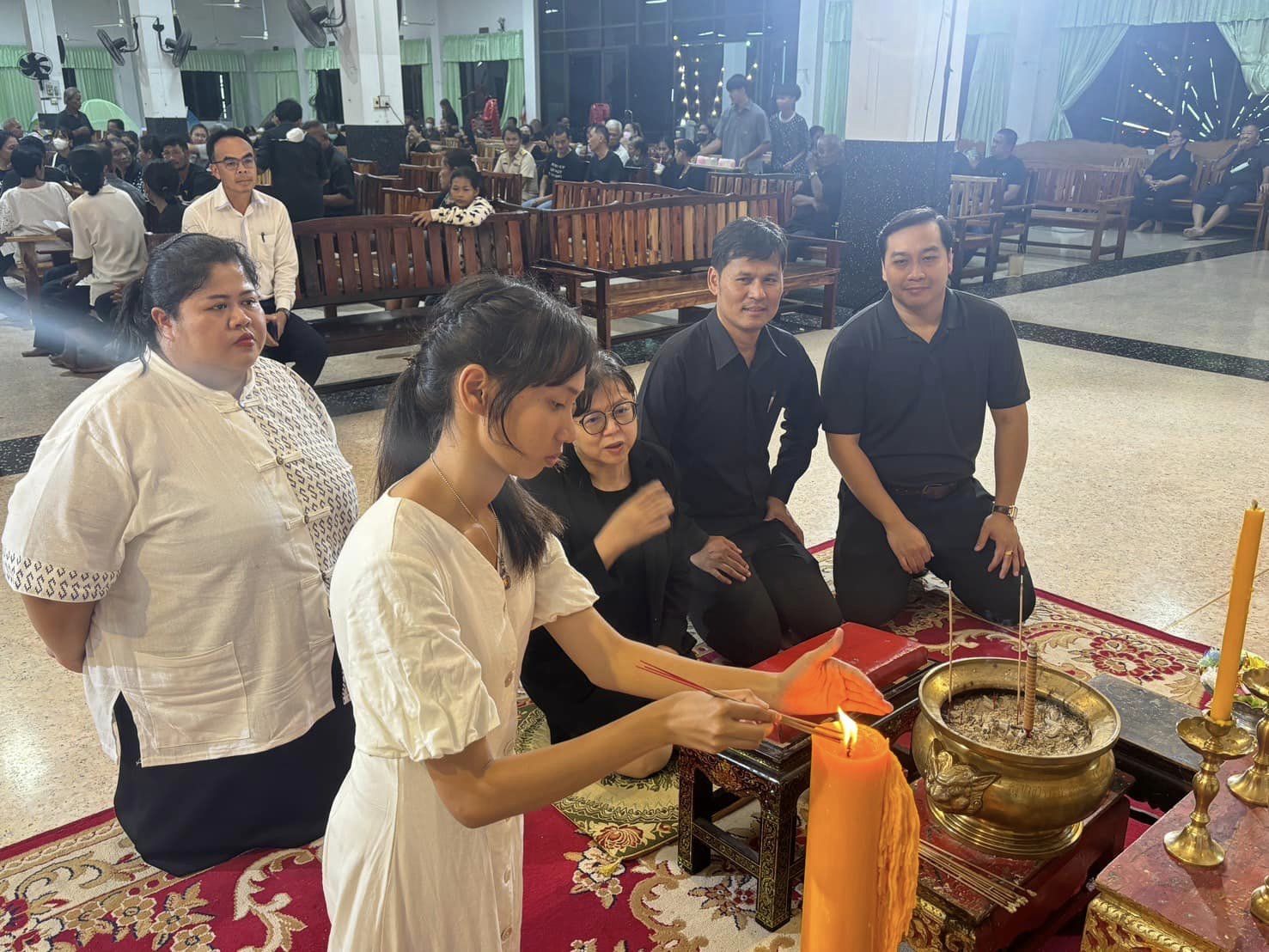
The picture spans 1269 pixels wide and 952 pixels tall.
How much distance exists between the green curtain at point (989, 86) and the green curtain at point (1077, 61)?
0.68 m

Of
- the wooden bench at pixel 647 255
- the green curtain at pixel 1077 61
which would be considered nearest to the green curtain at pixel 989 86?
the green curtain at pixel 1077 61

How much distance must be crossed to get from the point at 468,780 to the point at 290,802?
1.16 meters

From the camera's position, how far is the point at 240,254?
201 cm

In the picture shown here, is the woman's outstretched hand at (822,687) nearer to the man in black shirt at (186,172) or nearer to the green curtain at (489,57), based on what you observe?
the man in black shirt at (186,172)

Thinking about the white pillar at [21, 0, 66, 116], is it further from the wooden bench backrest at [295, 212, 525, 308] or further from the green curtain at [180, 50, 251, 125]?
the wooden bench backrest at [295, 212, 525, 308]

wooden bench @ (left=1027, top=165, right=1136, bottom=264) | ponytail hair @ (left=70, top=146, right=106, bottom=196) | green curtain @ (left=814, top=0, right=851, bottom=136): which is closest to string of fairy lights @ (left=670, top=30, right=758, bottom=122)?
green curtain @ (left=814, top=0, right=851, bottom=136)

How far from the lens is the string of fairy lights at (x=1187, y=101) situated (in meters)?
12.8

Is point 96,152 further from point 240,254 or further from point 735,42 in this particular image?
point 735,42

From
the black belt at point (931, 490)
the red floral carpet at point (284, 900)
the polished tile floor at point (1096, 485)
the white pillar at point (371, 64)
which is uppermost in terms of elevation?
the white pillar at point (371, 64)

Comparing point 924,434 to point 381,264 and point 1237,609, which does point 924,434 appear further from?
point 381,264

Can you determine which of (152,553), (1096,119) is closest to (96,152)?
(152,553)

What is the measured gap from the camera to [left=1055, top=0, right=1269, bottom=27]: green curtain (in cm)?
1233

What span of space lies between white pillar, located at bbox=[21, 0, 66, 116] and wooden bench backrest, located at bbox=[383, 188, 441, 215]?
15494 millimetres

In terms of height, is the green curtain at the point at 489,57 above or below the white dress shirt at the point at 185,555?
above
